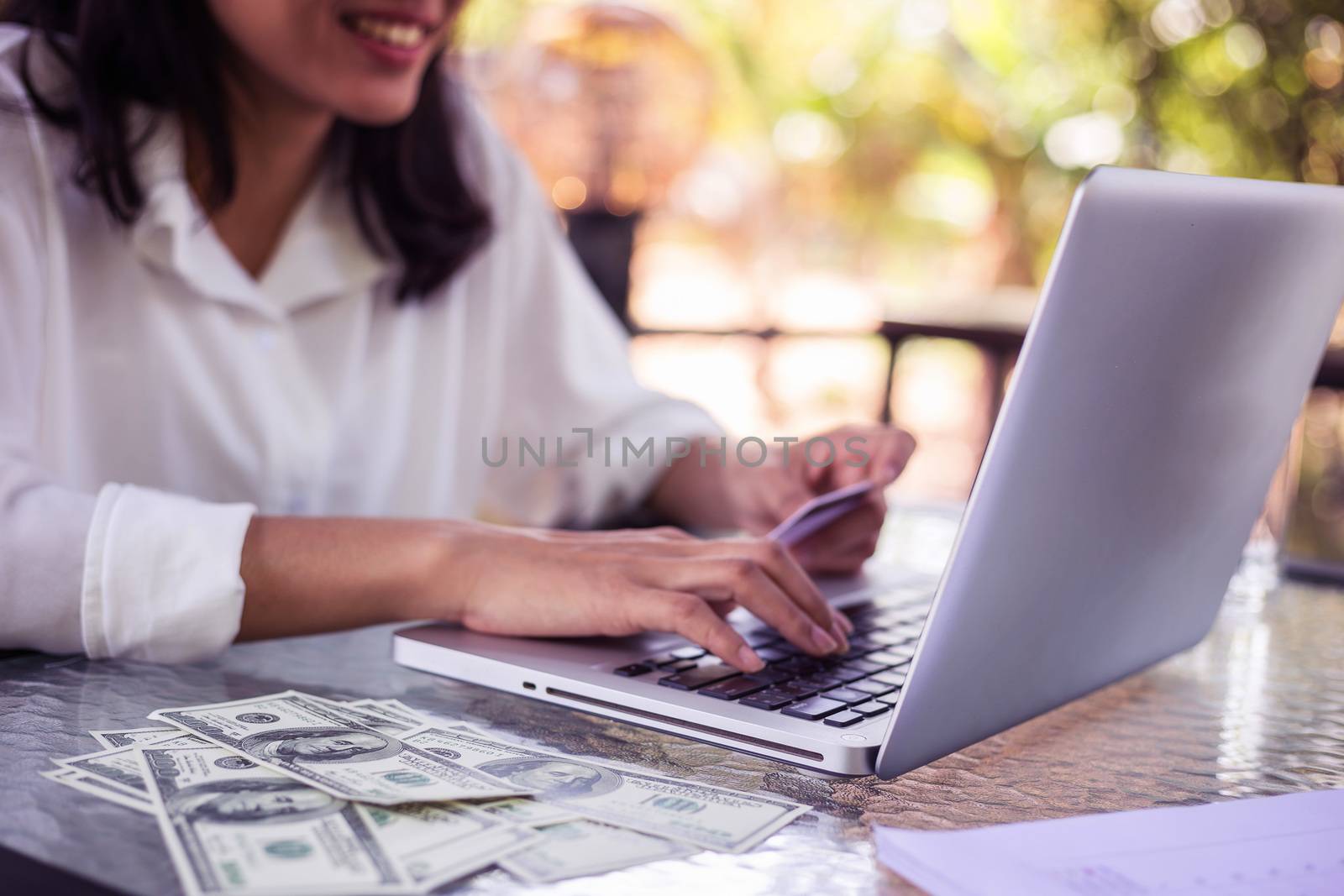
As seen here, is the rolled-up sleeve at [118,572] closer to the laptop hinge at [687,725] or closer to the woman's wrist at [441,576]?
the woman's wrist at [441,576]

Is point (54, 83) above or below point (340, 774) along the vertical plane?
above

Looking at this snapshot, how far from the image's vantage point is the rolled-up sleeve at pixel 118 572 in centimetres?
76

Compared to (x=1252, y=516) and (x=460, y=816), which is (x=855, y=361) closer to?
(x=1252, y=516)

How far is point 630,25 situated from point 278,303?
136cm

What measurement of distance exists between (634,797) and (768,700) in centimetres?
13

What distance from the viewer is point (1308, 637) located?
106cm

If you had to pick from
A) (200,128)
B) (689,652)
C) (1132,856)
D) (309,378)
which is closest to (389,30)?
(200,128)

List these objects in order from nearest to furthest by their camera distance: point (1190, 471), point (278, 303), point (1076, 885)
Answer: point (1076, 885) < point (1190, 471) < point (278, 303)

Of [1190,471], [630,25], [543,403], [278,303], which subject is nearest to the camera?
[1190,471]

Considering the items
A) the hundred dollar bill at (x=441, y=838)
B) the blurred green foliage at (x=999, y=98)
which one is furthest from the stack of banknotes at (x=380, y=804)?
the blurred green foliage at (x=999, y=98)

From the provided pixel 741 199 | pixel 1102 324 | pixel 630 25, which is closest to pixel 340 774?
pixel 1102 324

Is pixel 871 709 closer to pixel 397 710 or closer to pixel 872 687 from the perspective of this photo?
pixel 872 687

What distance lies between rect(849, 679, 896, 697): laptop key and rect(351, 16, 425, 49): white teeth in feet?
2.79

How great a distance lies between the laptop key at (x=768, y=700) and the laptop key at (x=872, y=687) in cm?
5
